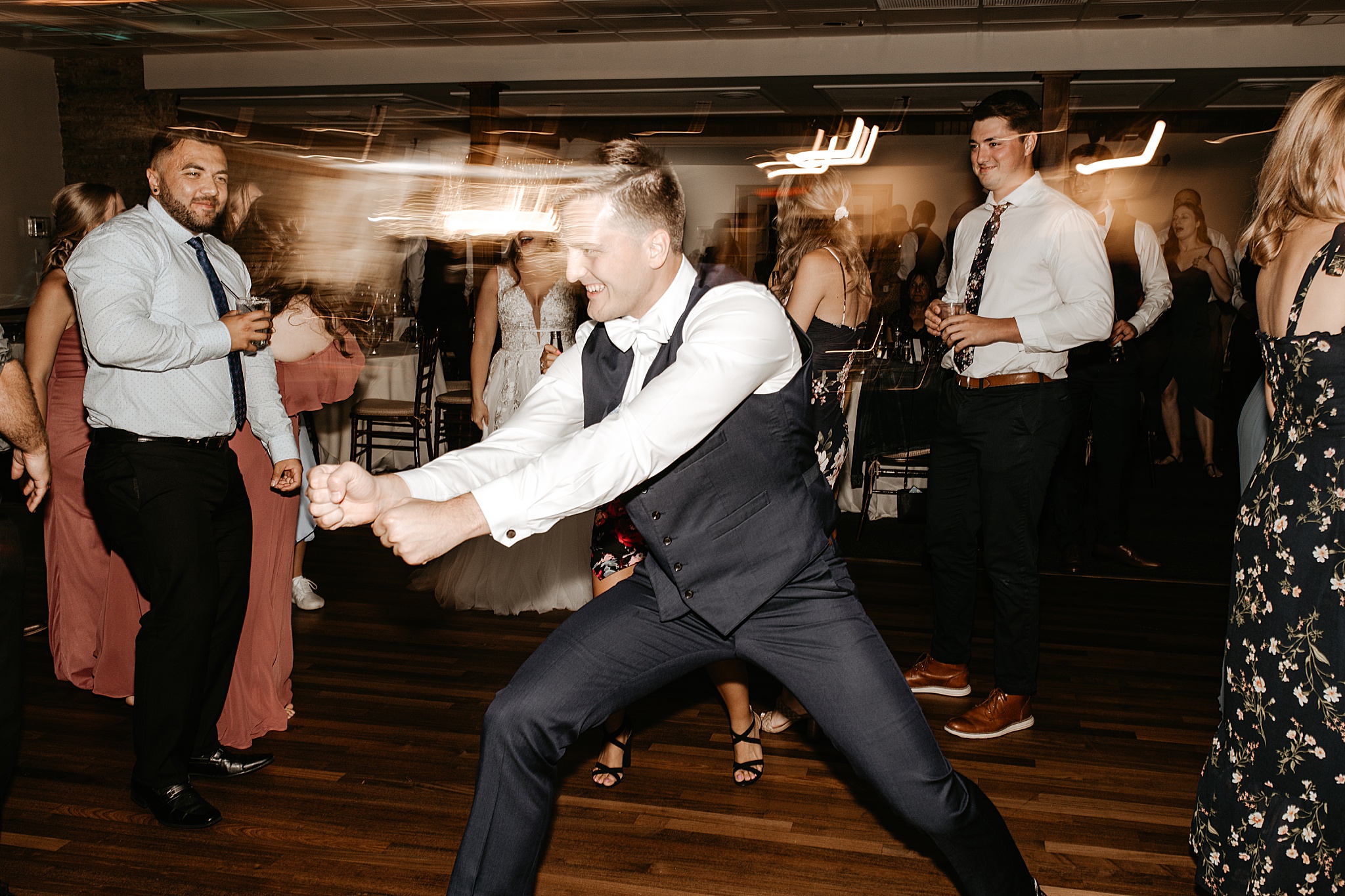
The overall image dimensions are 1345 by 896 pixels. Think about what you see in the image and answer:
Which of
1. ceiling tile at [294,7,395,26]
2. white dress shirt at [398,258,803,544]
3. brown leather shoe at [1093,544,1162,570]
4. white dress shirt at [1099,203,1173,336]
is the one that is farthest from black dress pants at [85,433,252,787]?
ceiling tile at [294,7,395,26]

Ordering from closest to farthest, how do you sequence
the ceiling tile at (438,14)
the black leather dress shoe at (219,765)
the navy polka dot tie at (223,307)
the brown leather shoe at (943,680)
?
the navy polka dot tie at (223,307) → the black leather dress shoe at (219,765) → the brown leather shoe at (943,680) → the ceiling tile at (438,14)

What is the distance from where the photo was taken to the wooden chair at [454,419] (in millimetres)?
6391

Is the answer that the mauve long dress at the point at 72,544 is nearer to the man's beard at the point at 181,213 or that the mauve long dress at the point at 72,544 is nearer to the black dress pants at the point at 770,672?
the man's beard at the point at 181,213

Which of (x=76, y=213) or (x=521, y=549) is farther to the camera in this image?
(x=521, y=549)

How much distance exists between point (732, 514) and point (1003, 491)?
4.75 ft

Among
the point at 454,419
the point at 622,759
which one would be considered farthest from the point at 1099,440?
the point at 454,419

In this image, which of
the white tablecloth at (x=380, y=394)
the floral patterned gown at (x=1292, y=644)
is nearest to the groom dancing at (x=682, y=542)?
the floral patterned gown at (x=1292, y=644)

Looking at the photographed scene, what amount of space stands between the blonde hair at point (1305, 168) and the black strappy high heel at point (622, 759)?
5.96ft

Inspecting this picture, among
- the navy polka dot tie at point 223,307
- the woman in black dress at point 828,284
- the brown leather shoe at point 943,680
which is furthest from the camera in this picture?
the brown leather shoe at point 943,680

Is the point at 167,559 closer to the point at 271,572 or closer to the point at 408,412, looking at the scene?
the point at 271,572

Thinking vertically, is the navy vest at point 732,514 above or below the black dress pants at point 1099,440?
above

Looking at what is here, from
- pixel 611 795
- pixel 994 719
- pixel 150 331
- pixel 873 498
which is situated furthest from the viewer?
pixel 873 498

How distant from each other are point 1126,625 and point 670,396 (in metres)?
3.19

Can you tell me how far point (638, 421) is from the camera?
55.1 inches
